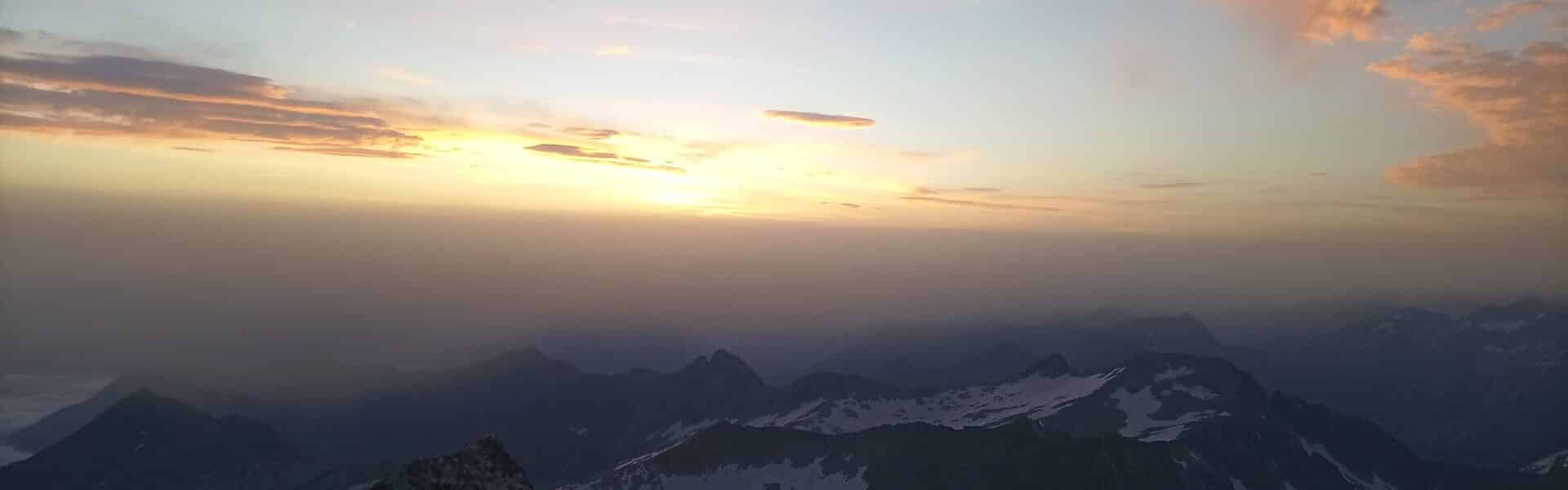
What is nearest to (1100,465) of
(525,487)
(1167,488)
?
(1167,488)

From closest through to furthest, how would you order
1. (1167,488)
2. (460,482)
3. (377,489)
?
(377,489) < (460,482) < (1167,488)

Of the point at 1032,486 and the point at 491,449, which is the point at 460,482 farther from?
the point at 1032,486

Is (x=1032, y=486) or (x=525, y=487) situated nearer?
(x=525, y=487)

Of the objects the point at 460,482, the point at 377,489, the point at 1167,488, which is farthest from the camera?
the point at 1167,488

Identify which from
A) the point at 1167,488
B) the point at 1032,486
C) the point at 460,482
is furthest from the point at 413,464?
the point at 1167,488

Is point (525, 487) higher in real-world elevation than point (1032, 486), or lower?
higher

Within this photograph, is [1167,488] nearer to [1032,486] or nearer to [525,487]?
[1032,486]
